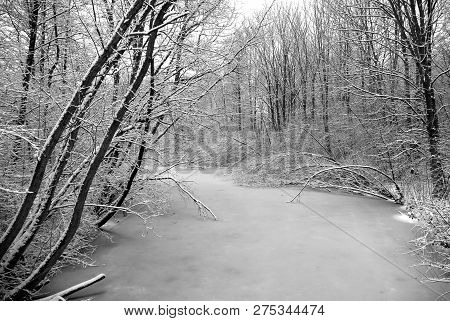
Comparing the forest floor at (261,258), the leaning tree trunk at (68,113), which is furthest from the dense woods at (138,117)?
the forest floor at (261,258)

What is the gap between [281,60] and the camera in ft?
61.8

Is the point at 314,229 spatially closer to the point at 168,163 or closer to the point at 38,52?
the point at 168,163

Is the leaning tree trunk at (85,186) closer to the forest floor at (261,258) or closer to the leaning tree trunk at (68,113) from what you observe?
the leaning tree trunk at (68,113)

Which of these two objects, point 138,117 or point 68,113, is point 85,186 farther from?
point 138,117

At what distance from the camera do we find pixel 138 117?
471cm

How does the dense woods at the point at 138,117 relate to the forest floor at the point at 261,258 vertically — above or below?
above

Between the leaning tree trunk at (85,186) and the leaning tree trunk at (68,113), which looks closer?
the leaning tree trunk at (68,113)

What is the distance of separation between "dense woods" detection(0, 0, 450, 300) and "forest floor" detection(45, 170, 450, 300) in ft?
1.44

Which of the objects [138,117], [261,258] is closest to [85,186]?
[138,117]

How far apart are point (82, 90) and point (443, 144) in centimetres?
820

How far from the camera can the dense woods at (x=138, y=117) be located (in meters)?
3.42

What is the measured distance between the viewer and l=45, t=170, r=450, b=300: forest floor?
12.8ft

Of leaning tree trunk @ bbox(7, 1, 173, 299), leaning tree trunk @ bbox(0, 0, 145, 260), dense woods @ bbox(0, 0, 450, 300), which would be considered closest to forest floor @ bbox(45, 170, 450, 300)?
dense woods @ bbox(0, 0, 450, 300)

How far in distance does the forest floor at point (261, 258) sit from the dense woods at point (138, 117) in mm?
440
